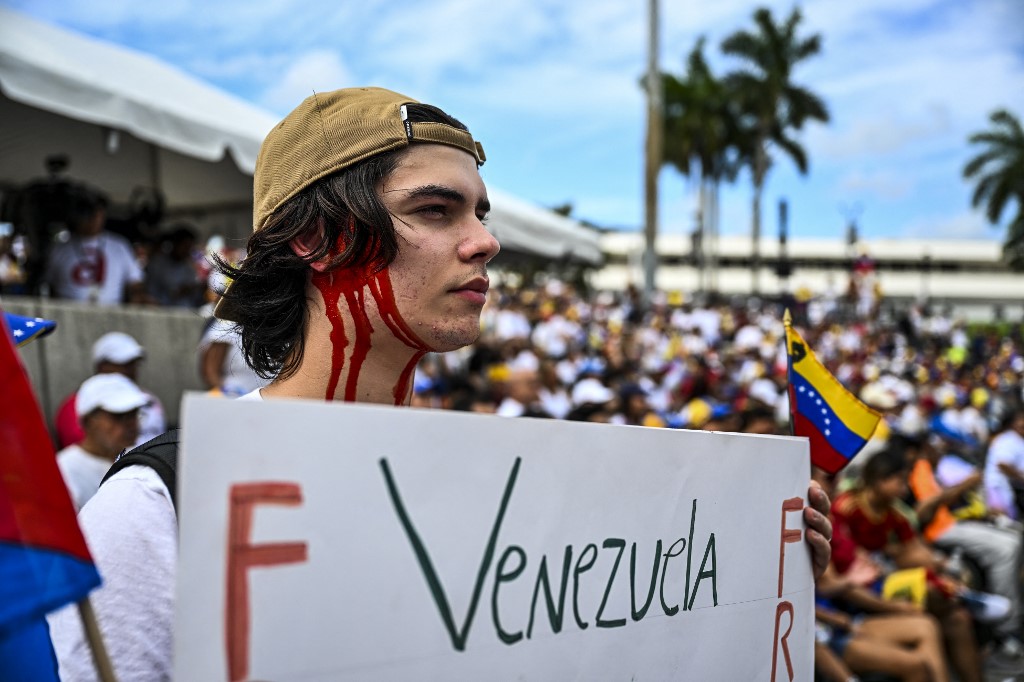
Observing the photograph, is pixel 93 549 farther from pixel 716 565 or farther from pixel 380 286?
pixel 716 565

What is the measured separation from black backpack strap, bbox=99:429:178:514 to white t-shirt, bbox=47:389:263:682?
0.03 m

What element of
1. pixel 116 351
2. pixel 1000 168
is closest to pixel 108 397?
pixel 116 351

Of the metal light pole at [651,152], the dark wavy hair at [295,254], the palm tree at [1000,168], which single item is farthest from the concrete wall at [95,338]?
the palm tree at [1000,168]

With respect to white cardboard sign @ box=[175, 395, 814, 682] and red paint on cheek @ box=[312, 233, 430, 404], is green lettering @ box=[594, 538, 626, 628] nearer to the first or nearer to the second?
white cardboard sign @ box=[175, 395, 814, 682]

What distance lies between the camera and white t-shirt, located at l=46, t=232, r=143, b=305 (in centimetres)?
601

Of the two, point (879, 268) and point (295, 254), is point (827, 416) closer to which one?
point (295, 254)

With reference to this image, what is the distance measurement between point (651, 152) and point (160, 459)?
68.9ft

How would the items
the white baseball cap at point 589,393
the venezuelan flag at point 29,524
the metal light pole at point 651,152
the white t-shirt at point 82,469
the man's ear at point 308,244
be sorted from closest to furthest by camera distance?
1. the venezuelan flag at point 29,524
2. the man's ear at point 308,244
3. the white t-shirt at point 82,469
4. the white baseball cap at point 589,393
5. the metal light pole at point 651,152

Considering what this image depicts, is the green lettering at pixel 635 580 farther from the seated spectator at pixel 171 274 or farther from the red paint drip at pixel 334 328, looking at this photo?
the seated spectator at pixel 171 274

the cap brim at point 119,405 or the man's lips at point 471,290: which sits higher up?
the man's lips at point 471,290

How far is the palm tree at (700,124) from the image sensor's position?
1435 inches

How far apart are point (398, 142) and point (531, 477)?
0.58 meters

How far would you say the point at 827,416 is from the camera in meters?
2.09

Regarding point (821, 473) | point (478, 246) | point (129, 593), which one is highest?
point (478, 246)
